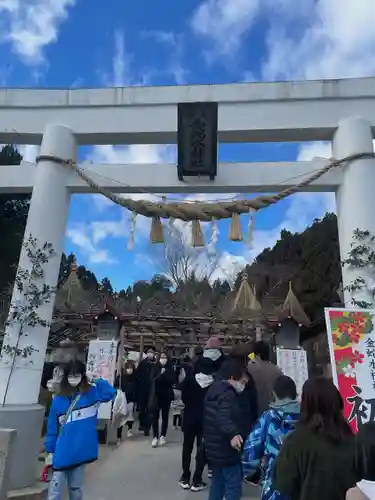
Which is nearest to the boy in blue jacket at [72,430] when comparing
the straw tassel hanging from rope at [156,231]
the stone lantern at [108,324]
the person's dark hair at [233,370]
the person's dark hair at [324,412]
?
the person's dark hair at [233,370]

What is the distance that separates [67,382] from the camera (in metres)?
3.46

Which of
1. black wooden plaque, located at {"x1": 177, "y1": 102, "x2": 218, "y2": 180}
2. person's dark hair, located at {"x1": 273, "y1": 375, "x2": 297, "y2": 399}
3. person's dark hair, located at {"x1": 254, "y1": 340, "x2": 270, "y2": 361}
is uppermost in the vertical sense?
black wooden plaque, located at {"x1": 177, "y1": 102, "x2": 218, "y2": 180}

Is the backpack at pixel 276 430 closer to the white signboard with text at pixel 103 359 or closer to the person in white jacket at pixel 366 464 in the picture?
the person in white jacket at pixel 366 464

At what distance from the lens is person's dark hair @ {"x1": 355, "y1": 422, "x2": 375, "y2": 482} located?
1.49 m

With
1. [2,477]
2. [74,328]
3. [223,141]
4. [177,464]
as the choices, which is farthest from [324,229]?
[2,477]

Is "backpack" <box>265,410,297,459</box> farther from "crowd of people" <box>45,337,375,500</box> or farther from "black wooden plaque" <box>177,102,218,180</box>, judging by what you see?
"black wooden plaque" <box>177,102,218,180</box>

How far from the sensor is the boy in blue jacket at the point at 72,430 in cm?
329

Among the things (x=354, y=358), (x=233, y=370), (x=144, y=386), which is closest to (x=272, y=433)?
(x=233, y=370)

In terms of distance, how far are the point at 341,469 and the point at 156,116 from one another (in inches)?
224

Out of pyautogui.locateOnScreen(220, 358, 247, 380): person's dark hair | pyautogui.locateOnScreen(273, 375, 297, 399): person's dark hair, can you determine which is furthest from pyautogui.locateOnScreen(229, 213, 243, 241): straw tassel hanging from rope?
pyautogui.locateOnScreen(273, 375, 297, 399): person's dark hair

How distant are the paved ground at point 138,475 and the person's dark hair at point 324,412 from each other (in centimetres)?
322

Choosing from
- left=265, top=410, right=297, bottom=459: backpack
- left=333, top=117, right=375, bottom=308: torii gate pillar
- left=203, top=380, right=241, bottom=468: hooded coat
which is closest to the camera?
left=265, top=410, right=297, bottom=459: backpack

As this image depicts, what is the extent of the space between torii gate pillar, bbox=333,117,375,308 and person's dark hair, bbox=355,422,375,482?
4244 mm

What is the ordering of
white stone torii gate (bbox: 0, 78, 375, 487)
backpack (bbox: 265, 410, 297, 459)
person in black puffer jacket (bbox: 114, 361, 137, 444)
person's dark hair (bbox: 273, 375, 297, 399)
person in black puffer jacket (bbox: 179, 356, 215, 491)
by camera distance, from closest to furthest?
1. backpack (bbox: 265, 410, 297, 459)
2. person's dark hair (bbox: 273, 375, 297, 399)
3. person in black puffer jacket (bbox: 179, 356, 215, 491)
4. white stone torii gate (bbox: 0, 78, 375, 487)
5. person in black puffer jacket (bbox: 114, 361, 137, 444)
